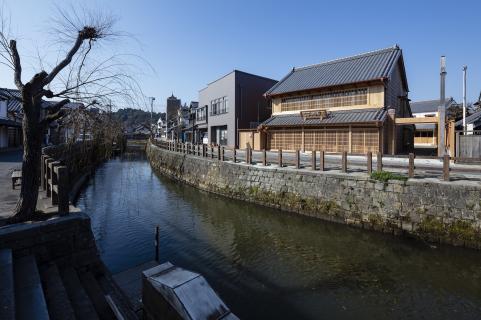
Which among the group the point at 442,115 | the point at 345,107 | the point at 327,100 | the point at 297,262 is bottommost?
the point at 297,262

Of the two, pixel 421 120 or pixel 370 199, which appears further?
pixel 421 120

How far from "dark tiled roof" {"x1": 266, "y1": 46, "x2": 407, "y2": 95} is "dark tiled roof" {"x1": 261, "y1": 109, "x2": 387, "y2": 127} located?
2.23 m

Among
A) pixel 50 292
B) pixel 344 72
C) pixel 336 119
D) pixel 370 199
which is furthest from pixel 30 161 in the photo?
pixel 344 72

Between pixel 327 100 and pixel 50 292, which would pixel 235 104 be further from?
pixel 50 292

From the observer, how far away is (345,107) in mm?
22422

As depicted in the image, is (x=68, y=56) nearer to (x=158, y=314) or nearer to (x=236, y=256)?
(x=158, y=314)

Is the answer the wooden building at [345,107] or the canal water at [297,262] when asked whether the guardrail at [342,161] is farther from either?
the canal water at [297,262]

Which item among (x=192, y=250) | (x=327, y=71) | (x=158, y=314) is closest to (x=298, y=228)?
(x=192, y=250)

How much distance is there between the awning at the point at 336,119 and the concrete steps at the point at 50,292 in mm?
18786

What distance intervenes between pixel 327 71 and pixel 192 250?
837 inches

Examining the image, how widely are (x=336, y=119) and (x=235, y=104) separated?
39.6 ft

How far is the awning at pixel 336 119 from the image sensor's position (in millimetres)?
19953

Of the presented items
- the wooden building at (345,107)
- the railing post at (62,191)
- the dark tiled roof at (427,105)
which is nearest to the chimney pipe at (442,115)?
the wooden building at (345,107)

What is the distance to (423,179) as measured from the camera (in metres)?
10.8
